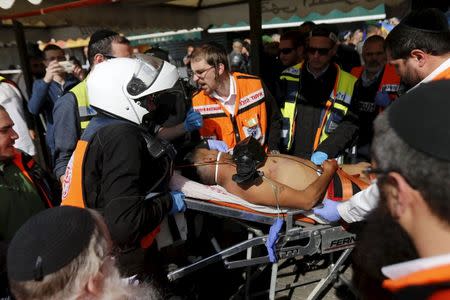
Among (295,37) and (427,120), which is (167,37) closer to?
(295,37)

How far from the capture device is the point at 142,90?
6.55ft

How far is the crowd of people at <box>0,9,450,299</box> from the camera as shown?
899 mm

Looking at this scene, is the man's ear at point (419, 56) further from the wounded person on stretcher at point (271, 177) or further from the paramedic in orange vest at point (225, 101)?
the paramedic in orange vest at point (225, 101)

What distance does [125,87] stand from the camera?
199 cm

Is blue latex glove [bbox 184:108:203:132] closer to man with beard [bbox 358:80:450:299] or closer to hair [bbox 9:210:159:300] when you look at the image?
hair [bbox 9:210:159:300]

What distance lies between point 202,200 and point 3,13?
4.61 metres

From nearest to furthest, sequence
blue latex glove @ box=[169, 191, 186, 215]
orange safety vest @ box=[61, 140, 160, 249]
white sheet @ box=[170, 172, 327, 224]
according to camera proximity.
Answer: orange safety vest @ box=[61, 140, 160, 249], blue latex glove @ box=[169, 191, 186, 215], white sheet @ box=[170, 172, 327, 224]

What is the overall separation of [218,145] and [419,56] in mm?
1632

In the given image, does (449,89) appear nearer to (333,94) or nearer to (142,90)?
(142,90)

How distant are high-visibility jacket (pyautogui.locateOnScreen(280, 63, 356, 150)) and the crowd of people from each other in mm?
12

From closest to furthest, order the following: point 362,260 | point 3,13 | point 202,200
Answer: point 362,260 < point 202,200 < point 3,13

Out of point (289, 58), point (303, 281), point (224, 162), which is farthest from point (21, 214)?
point (289, 58)

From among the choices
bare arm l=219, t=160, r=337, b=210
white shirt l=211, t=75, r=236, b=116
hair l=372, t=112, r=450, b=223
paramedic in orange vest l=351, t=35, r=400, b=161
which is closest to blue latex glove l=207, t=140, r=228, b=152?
white shirt l=211, t=75, r=236, b=116

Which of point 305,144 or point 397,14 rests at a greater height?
point 397,14
